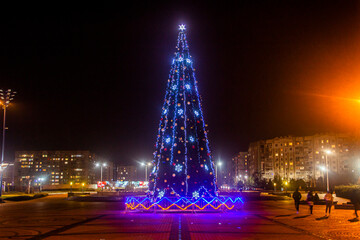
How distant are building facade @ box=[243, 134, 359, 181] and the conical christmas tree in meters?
109

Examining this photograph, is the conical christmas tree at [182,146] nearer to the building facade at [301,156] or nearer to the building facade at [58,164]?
the building facade at [301,156]

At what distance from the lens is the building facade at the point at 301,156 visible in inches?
5379

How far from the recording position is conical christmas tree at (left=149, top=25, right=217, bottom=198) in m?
27.1

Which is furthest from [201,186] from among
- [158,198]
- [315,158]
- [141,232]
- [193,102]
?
[315,158]

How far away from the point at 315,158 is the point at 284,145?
45.9 ft

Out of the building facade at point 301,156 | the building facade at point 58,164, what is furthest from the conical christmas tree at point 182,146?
the building facade at point 58,164

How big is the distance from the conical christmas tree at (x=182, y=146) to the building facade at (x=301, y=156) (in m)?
109

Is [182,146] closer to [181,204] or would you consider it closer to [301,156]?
[181,204]

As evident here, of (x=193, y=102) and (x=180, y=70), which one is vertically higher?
(x=180, y=70)

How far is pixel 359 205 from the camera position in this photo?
2281 centimetres

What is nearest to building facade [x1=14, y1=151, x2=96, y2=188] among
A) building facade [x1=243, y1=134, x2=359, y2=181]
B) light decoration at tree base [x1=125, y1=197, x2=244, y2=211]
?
building facade [x1=243, y1=134, x2=359, y2=181]

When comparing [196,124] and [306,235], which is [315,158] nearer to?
[196,124]

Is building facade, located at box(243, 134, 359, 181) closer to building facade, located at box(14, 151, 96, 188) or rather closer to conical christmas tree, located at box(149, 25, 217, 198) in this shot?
building facade, located at box(14, 151, 96, 188)

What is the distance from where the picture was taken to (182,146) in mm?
27406
